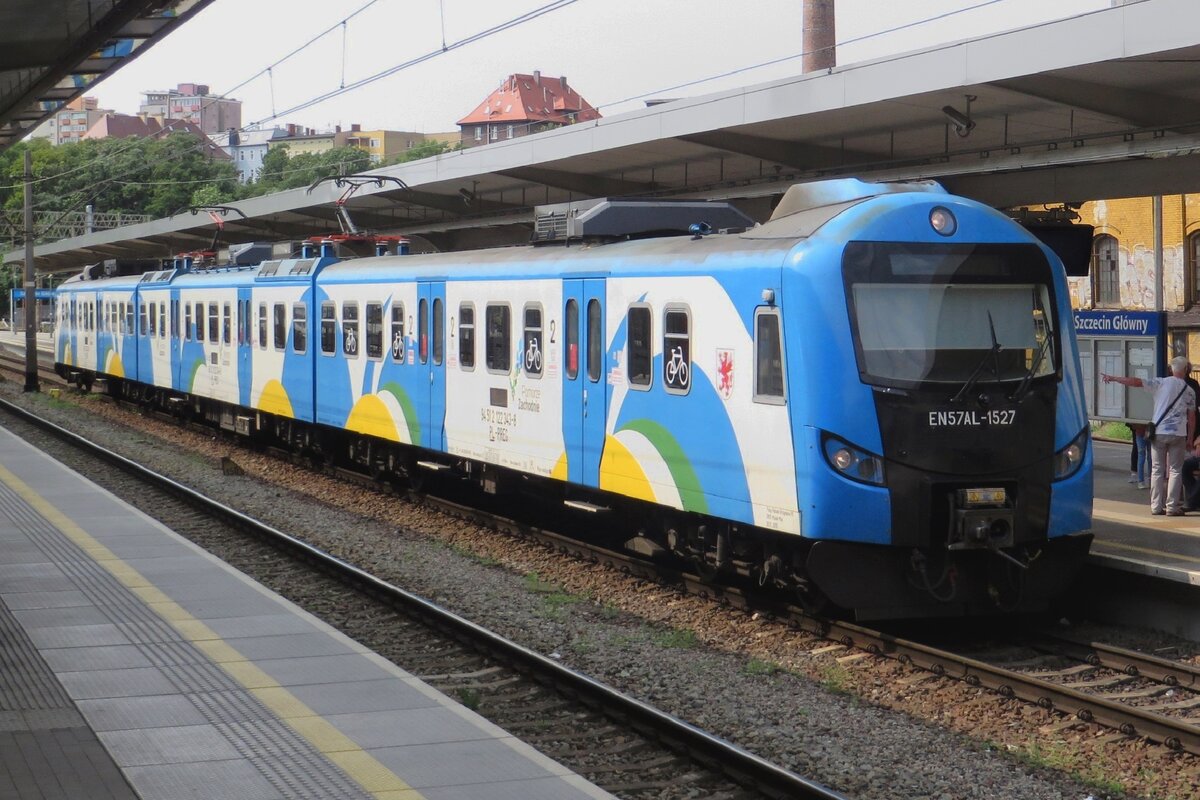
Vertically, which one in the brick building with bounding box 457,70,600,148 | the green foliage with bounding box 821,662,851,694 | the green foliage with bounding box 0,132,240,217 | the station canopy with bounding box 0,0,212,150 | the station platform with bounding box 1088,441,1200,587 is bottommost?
the green foliage with bounding box 821,662,851,694

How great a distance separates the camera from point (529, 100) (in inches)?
4769

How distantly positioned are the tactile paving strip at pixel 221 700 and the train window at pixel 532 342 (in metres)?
4.44

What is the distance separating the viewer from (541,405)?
14.0 metres

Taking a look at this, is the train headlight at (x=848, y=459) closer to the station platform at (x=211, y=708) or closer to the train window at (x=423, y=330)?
the station platform at (x=211, y=708)

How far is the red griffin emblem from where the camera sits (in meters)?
11.0

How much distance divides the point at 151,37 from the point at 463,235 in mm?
20710

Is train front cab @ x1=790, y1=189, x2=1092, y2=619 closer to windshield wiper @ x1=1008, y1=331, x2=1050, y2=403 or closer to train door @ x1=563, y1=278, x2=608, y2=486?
windshield wiper @ x1=1008, y1=331, x2=1050, y2=403

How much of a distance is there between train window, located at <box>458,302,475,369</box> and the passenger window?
1.35 feet

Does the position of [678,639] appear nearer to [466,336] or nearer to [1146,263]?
[466,336]

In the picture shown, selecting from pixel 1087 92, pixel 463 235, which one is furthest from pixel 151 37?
pixel 463 235

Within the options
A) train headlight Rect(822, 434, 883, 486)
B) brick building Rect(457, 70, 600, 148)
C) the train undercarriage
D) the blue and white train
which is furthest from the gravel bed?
brick building Rect(457, 70, 600, 148)

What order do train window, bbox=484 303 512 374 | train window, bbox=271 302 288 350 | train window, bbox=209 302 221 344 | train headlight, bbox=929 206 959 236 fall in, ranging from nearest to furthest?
train headlight, bbox=929 206 959 236
train window, bbox=484 303 512 374
train window, bbox=271 302 288 350
train window, bbox=209 302 221 344

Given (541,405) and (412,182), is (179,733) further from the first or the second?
(412,182)

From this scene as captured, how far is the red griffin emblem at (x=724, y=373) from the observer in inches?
432
